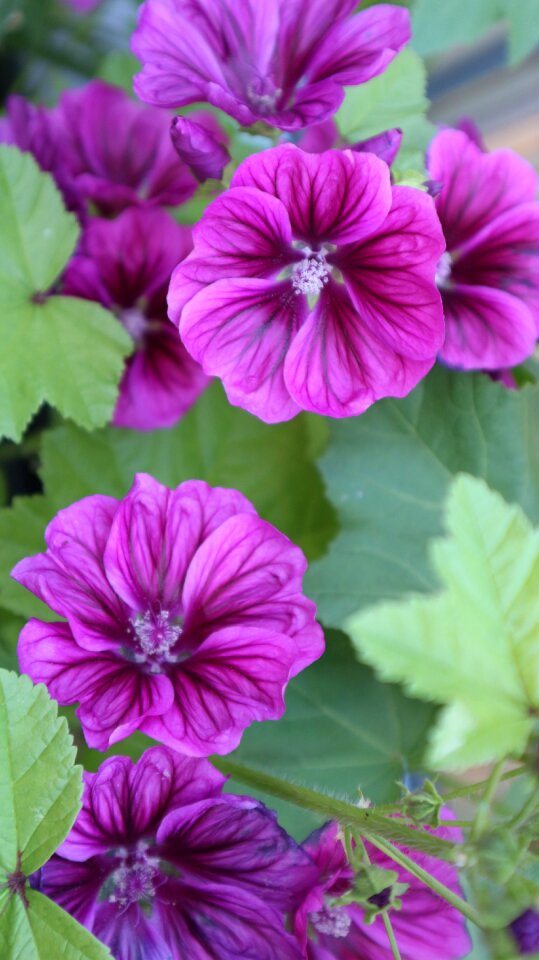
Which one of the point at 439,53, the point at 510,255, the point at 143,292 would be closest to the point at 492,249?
the point at 510,255

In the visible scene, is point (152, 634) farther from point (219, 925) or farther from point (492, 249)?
point (492, 249)

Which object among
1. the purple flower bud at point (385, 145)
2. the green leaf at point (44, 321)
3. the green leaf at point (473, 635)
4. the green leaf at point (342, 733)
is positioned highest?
the purple flower bud at point (385, 145)

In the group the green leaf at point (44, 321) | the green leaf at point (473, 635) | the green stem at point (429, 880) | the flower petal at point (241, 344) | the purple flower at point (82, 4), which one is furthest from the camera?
the purple flower at point (82, 4)

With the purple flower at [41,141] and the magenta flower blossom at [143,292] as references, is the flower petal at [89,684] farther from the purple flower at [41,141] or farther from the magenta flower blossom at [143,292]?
the purple flower at [41,141]

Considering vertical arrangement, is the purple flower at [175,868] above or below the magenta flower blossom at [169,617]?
below

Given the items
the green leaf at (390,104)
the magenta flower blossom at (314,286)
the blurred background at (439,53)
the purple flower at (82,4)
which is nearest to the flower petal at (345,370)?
the magenta flower blossom at (314,286)

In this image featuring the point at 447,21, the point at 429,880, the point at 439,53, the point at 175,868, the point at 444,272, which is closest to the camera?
the point at 429,880
